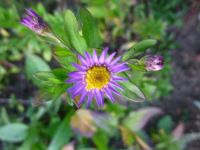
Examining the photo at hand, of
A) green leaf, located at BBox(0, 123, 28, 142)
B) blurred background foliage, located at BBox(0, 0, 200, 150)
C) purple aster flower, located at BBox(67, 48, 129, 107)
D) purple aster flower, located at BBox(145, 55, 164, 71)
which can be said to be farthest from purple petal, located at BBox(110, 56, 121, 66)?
green leaf, located at BBox(0, 123, 28, 142)

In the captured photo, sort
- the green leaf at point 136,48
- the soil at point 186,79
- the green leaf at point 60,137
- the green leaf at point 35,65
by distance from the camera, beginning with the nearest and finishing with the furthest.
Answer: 1. the green leaf at point 136,48
2. the green leaf at point 60,137
3. the green leaf at point 35,65
4. the soil at point 186,79

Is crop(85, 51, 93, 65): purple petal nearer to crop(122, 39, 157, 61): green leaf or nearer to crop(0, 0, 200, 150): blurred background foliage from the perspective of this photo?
crop(122, 39, 157, 61): green leaf

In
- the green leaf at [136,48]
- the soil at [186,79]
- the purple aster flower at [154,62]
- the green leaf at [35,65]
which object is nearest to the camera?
the purple aster flower at [154,62]

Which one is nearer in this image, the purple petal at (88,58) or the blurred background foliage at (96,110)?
the purple petal at (88,58)

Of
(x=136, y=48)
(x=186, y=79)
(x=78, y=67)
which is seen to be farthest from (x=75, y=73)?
(x=186, y=79)

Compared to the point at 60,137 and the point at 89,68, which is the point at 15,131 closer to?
the point at 60,137

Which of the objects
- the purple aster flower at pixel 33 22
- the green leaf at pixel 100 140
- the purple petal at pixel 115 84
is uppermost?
the purple aster flower at pixel 33 22

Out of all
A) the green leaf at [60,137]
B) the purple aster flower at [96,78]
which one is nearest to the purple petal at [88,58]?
the purple aster flower at [96,78]

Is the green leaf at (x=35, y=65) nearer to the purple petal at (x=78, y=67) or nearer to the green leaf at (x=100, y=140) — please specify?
the green leaf at (x=100, y=140)
